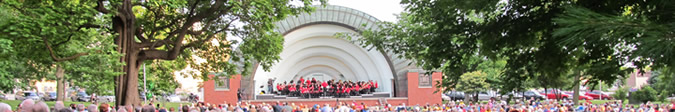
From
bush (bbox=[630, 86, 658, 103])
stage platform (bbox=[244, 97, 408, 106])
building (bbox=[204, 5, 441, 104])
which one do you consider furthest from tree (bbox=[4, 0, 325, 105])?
bush (bbox=[630, 86, 658, 103])

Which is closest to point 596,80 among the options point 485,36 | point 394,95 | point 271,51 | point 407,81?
point 485,36

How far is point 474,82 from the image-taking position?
34.5 metres

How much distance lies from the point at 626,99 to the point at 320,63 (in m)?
26.3

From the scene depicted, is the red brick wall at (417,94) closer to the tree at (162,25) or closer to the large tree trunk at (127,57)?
the tree at (162,25)

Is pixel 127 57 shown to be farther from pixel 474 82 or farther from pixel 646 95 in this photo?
pixel 646 95

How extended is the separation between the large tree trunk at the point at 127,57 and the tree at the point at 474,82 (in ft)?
71.6

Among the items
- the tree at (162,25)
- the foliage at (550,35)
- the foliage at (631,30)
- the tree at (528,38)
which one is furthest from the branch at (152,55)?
the foliage at (631,30)

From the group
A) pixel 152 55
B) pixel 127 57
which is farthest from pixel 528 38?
pixel 152 55

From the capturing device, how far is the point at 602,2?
17.7ft

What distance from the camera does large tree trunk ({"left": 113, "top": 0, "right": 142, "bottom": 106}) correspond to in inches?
615

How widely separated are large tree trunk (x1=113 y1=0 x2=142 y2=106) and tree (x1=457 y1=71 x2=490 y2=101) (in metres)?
21.8

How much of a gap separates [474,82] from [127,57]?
22.7 m

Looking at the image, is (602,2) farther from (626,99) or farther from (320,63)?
(320,63)

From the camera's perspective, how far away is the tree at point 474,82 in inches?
1342
